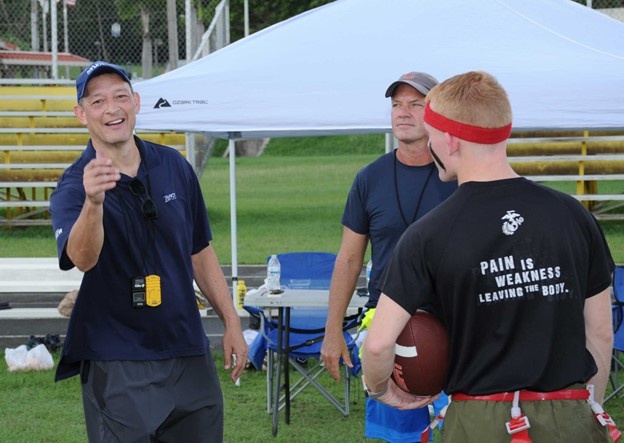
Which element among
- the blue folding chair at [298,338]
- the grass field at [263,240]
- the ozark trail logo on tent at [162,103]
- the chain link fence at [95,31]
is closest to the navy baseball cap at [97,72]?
the blue folding chair at [298,338]

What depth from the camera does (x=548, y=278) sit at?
314cm

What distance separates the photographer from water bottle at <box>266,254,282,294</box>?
7.62m

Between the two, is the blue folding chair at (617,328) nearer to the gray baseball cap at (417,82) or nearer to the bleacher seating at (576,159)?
the gray baseball cap at (417,82)

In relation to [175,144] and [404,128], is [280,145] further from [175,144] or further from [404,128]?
[404,128]

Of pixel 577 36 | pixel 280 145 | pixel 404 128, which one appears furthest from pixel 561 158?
pixel 280 145

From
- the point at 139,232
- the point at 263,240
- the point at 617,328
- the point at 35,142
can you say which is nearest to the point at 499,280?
the point at 139,232

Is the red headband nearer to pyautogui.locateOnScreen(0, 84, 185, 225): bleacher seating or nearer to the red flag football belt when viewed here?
the red flag football belt

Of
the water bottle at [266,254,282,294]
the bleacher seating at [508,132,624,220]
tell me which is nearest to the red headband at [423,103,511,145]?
the water bottle at [266,254,282,294]

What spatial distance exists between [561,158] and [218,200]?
25.4ft

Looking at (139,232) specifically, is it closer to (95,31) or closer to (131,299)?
(131,299)

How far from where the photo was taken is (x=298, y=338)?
7.79 meters

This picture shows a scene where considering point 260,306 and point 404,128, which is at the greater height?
point 404,128

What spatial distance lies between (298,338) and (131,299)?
3767 mm

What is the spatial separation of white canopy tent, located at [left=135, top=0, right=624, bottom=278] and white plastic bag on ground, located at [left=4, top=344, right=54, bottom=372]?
244cm
